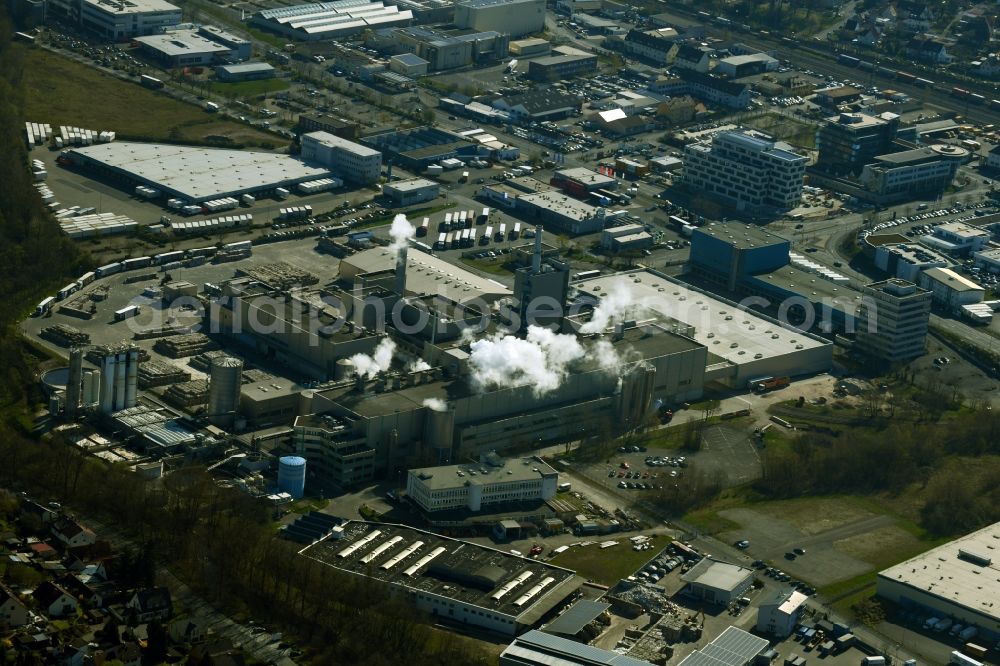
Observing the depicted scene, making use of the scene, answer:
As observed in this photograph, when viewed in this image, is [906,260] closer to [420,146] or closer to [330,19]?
[420,146]

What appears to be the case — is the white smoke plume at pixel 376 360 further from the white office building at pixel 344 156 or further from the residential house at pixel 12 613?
the white office building at pixel 344 156

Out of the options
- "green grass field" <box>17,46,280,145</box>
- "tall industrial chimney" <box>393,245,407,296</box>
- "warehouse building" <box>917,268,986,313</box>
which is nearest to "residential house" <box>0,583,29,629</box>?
"tall industrial chimney" <box>393,245,407,296</box>

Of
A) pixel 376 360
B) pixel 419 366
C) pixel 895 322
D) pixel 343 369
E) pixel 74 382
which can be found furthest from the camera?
pixel 895 322

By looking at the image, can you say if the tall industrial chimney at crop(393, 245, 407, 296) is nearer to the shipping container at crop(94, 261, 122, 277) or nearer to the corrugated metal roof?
the shipping container at crop(94, 261, 122, 277)

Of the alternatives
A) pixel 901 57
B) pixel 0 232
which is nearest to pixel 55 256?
pixel 0 232

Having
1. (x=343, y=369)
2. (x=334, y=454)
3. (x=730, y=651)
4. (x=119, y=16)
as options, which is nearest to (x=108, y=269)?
(x=343, y=369)
